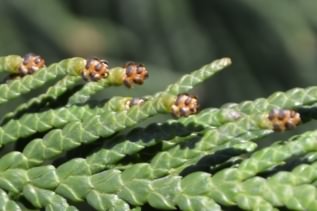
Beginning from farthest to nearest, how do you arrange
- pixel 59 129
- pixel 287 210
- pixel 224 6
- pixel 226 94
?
pixel 226 94 → pixel 224 6 → pixel 59 129 → pixel 287 210

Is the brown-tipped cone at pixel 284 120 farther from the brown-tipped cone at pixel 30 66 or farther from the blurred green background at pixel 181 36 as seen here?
the blurred green background at pixel 181 36

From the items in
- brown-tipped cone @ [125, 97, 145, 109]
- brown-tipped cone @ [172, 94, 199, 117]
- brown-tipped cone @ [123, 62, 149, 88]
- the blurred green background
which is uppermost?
the blurred green background

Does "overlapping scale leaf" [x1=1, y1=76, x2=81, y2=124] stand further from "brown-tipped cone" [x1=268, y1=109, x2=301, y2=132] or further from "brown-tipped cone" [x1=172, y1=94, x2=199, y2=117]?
"brown-tipped cone" [x1=268, y1=109, x2=301, y2=132]

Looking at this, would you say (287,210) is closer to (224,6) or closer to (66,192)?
(66,192)

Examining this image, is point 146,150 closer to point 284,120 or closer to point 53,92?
point 53,92

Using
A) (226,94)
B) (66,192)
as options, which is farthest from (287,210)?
(226,94)

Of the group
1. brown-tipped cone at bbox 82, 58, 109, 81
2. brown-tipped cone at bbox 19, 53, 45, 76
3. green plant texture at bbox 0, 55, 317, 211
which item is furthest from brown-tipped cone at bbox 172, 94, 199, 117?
brown-tipped cone at bbox 19, 53, 45, 76

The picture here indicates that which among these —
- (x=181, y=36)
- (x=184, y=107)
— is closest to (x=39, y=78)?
(x=184, y=107)
